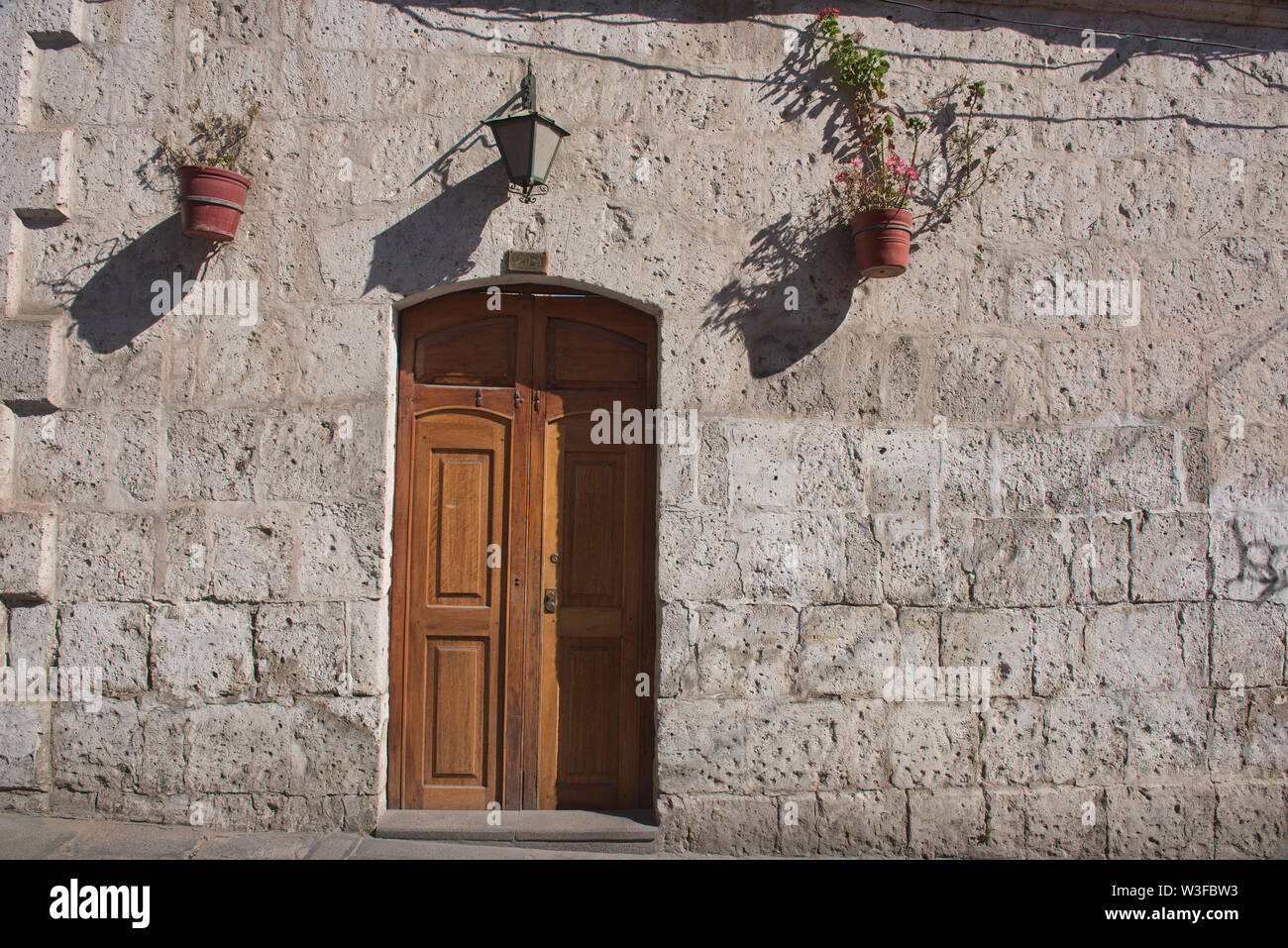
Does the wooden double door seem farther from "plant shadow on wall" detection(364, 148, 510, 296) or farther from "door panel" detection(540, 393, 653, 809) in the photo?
"plant shadow on wall" detection(364, 148, 510, 296)

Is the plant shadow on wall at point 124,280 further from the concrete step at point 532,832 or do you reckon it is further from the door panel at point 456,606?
the concrete step at point 532,832

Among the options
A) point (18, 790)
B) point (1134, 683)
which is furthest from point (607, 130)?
point (18, 790)

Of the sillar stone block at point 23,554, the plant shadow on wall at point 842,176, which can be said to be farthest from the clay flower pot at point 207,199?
the plant shadow on wall at point 842,176

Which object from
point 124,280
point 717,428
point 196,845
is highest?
point 124,280

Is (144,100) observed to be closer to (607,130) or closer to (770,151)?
(607,130)

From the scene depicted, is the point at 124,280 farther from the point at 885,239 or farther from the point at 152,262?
the point at 885,239

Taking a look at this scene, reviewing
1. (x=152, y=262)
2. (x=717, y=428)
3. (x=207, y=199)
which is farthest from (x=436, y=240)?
(x=717, y=428)

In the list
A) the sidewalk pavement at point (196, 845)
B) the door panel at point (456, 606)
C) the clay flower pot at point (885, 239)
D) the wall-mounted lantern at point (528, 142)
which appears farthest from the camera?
the door panel at point (456, 606)

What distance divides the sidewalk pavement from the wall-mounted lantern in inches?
116

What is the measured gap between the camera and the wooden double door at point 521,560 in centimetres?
384

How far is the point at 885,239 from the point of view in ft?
12.1

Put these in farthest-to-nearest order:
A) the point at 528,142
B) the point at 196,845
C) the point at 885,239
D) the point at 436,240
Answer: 1. the point at 436,240
2. the point at 885,239
3. the point at 528,142
4. the point at 196,845

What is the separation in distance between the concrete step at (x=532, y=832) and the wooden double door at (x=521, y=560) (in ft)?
0.46

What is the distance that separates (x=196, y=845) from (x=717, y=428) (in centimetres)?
288
